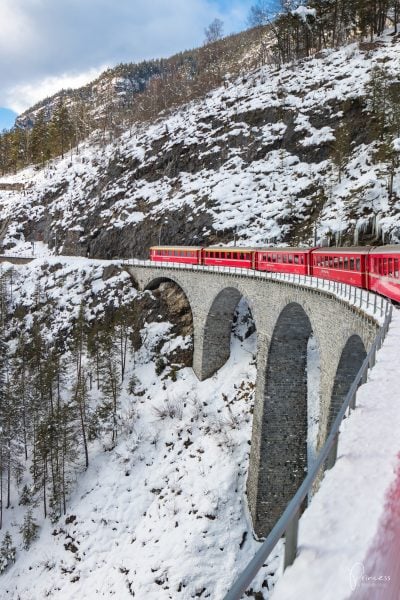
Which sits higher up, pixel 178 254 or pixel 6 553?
pixel 178 254

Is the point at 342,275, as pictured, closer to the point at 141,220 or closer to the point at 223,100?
the point at 141,220

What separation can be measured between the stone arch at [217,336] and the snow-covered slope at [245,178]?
13.2m

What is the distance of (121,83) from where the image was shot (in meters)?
193

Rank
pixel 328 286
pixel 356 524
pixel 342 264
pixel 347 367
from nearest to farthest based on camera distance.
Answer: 1. pixel 356 524
2. pixel 347 367
3. pixel 328 286
4. pixel 342 264

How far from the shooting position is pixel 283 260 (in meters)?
26.5

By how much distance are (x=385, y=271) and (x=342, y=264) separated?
4.67m

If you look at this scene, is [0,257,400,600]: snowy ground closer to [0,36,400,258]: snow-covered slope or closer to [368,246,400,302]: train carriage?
[368,246,400,302]: train carriage

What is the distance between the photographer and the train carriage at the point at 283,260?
24.1 meters

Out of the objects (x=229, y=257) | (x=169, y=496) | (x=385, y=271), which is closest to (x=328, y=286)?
(x=385, y=271)

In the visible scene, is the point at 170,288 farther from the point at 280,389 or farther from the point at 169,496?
the point at 280,389

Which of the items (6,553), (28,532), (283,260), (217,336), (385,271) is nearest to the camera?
(385,271)

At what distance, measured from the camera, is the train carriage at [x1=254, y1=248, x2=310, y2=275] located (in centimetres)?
2414

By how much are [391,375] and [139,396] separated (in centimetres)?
3052

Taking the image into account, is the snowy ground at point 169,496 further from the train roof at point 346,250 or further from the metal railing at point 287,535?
the train roof at point 346,250
